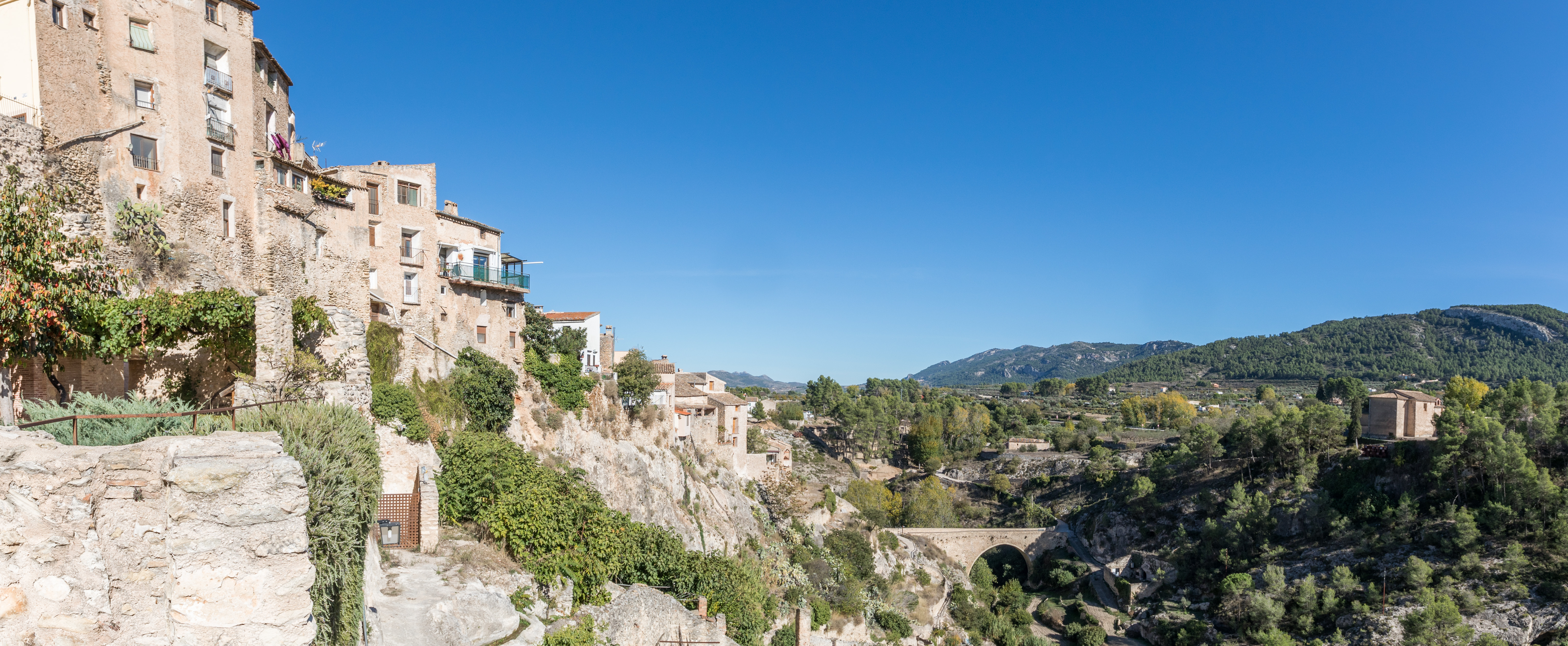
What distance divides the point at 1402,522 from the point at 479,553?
56131mm

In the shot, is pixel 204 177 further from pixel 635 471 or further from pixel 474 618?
pixel 635 471

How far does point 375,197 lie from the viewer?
24938mm

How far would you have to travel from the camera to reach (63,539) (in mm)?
5430

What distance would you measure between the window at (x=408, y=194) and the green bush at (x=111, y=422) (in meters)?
17.7

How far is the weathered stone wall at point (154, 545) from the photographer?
5.34 metres

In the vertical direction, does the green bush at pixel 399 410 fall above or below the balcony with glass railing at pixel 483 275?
below

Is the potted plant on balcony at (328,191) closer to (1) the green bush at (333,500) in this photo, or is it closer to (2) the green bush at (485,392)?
(2) the green bush at (485,392)

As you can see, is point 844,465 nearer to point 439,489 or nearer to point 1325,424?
point 1325,424

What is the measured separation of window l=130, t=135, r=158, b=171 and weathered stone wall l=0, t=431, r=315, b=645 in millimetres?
16565

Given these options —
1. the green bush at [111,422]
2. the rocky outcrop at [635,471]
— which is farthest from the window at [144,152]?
the rocky outcrop at [635,471]

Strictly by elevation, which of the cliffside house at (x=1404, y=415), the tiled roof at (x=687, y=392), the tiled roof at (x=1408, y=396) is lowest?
the cliffside house at (x=1404, y=415)

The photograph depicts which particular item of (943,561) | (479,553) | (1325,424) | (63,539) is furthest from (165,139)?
(1325,424)

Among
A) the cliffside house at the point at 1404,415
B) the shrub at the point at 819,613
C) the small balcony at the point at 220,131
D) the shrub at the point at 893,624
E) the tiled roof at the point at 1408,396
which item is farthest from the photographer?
the tiled roof at the point at 1408,396

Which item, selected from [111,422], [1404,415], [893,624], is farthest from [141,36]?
[1404,415]
